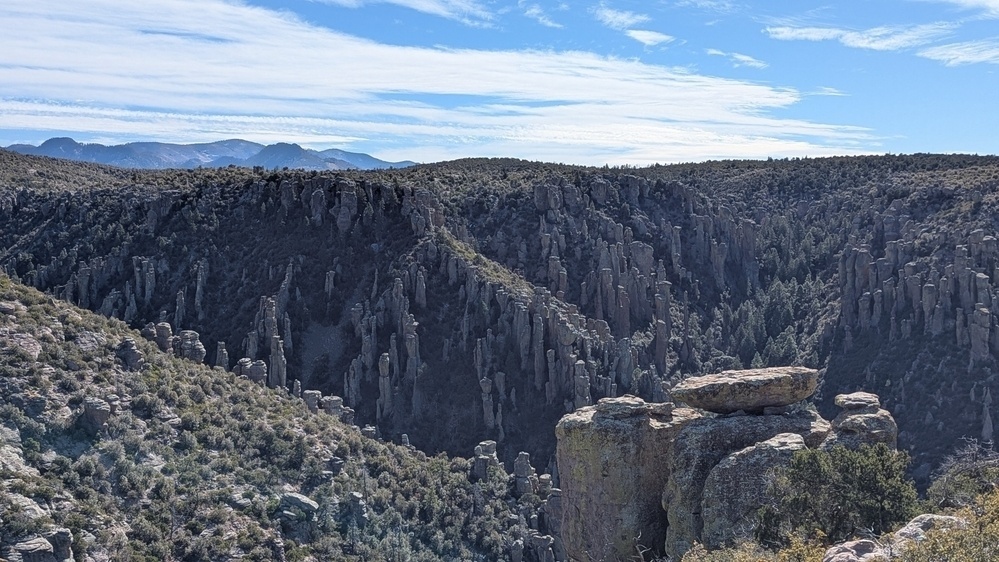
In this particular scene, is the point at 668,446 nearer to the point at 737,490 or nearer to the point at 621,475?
the point at 621,475

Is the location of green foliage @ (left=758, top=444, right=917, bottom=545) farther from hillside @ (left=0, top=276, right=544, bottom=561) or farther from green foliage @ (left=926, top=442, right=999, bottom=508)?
hillside @ (left=0, top=276, right=544, bottom=561)

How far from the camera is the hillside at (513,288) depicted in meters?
65.4

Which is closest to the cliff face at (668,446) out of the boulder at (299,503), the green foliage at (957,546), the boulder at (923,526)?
the boulder at (923,526)

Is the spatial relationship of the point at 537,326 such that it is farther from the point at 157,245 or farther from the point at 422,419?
the point at 157,245

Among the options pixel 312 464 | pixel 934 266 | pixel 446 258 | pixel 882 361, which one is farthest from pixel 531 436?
pixel 934 266

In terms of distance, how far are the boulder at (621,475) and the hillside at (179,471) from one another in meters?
13.4

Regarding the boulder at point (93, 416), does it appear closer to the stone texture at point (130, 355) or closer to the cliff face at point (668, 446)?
the stone texture at point (130, 355)

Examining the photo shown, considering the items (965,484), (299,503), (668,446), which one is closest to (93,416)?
(299,503)

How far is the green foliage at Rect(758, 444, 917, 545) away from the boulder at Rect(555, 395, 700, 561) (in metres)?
4.07

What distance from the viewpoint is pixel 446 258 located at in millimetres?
73188

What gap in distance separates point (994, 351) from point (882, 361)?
8.38 m

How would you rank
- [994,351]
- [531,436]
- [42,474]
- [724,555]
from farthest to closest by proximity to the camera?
[994,351] < [531,436] < [42,474] < [724,555]

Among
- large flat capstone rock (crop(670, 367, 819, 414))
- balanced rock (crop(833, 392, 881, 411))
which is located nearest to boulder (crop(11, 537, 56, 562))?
large flat capstone rock (crop(670, 367, 819, 414))

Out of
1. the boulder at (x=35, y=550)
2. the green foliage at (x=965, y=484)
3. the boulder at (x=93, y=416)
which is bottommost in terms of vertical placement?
the boulder at (x=35, y=550)
